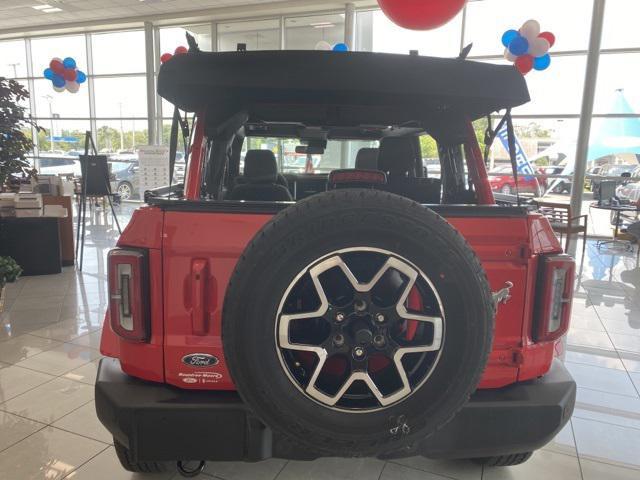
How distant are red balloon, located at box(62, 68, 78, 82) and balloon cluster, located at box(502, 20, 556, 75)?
7.89 meters

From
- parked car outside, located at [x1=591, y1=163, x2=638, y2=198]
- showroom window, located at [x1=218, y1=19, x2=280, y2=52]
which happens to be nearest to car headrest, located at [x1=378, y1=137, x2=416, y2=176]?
parked car outside, located at [x1=591, y1=163, x2=638, y2=198]

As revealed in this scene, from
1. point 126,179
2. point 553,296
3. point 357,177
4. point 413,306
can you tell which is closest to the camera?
point 413,306

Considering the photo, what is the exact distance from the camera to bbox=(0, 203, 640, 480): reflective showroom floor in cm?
195

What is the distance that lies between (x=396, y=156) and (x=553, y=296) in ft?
5.69

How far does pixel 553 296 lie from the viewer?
58.3 inches

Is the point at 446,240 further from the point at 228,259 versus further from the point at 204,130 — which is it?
the point at 204,130

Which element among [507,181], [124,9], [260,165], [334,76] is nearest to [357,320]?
[334,76]

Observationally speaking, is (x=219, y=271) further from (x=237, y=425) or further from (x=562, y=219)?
(x=562, y=219)

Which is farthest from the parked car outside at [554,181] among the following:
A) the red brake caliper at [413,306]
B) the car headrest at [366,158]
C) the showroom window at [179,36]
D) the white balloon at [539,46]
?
the red brake caliper at [413,306]

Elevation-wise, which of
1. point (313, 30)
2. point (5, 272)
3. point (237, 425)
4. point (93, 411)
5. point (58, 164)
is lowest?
point (93, 411)

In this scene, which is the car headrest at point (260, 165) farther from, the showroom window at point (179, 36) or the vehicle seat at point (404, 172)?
the showroom window at point (179, 36)

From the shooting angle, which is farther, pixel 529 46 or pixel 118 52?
pixel 118 52

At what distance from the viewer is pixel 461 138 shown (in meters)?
2.26

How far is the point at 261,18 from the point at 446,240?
1095 cm
